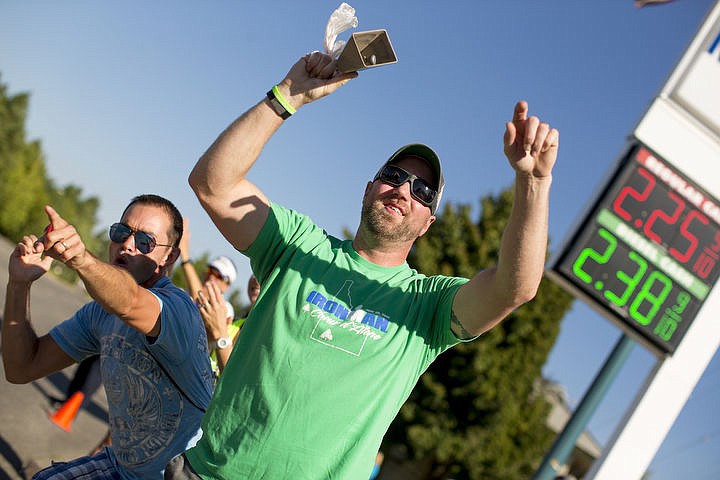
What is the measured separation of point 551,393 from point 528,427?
15.5 feet

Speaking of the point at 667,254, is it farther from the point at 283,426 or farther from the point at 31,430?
the point at 31,430

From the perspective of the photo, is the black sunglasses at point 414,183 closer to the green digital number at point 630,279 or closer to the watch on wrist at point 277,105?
the watch on wrist at point 277,105

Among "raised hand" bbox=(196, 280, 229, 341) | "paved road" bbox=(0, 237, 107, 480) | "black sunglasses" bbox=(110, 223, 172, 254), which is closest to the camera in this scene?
"black sunglasses" bbox=(110, 223, 172, 254)

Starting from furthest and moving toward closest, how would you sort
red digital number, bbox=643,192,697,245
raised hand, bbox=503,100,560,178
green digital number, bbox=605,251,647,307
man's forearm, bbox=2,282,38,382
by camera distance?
red digital number, bbox=643,192,697,245, green digital number, bbox=605,251,647,307, man's forearm, bbox=2,282,38,382, raised hand, bbox=503,100,560,178

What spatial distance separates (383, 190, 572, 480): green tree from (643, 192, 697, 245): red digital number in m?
13.1

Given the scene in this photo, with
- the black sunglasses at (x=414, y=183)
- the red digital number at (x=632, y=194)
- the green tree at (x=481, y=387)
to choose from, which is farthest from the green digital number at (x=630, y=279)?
the green tree at (x=481, y=387)

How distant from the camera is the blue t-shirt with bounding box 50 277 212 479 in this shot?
9.55ft

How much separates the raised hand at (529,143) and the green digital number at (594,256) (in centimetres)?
475

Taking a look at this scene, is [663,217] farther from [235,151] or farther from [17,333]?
[17,333]

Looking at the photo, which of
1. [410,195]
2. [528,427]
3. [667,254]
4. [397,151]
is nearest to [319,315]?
[410,195]

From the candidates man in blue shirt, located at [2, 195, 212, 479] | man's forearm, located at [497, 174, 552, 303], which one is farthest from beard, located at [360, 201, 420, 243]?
man in blue shirt, located at [2, 195, 212, 479]

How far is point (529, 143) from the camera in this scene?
2.06 m

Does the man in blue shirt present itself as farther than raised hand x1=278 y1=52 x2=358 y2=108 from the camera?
Yes

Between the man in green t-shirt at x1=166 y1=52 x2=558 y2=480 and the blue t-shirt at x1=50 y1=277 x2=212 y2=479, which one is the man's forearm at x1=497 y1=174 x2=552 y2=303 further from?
the blue t-shirt at x1=50 y1=277 x2=212 y2=479
